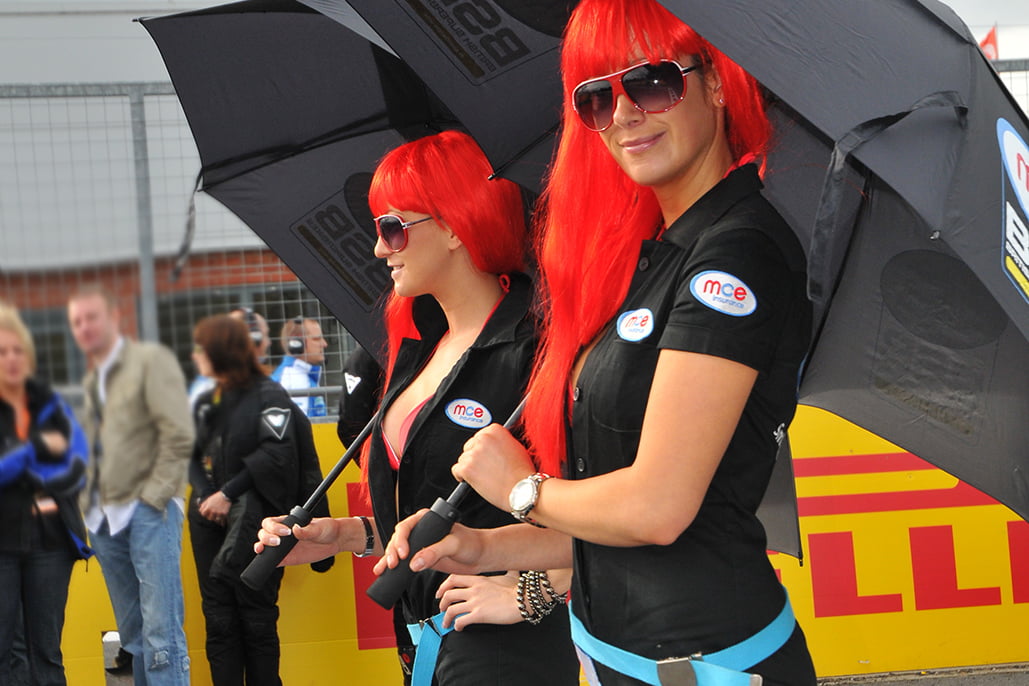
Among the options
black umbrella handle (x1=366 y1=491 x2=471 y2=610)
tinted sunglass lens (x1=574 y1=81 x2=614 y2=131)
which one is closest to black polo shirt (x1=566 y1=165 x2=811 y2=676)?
tinted sunglass lens (x1=574 y1=81 x2=614 y2=131)

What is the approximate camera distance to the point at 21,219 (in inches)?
26.4

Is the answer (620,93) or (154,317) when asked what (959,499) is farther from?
(154,317)

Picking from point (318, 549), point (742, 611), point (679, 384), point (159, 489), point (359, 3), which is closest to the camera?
point (159, 489)

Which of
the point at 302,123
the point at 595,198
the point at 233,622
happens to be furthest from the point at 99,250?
the point at 233,622

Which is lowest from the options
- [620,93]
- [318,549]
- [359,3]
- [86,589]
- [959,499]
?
[86,589]

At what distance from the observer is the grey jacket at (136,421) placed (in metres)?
0.59

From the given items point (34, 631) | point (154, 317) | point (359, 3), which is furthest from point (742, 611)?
point (34, 631)

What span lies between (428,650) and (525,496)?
2.53 ft

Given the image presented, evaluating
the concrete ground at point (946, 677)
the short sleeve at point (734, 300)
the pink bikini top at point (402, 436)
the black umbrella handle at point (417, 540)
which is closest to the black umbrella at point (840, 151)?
the short sleeve at point (734, 300)

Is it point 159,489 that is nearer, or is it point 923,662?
point 159,489

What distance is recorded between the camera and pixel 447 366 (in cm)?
252

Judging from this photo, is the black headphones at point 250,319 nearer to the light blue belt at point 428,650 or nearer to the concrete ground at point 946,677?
the light blue belt at point 428,650

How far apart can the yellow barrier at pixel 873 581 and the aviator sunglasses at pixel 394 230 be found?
8.98 feet

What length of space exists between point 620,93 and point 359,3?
0.89 meters
